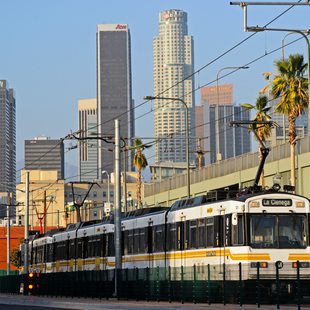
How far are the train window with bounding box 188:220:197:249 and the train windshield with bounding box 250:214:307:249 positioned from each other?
12.4ft

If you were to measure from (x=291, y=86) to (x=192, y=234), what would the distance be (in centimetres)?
2268

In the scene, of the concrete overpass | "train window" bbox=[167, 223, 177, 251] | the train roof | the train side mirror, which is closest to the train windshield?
the train side mirror

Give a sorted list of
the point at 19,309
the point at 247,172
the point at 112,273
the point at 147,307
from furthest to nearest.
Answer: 1. the point at 247,172
2. the point at 112,273
3. the point at 19,309
4. the point at 147,307

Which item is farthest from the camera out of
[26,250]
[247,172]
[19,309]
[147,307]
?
[247,172]

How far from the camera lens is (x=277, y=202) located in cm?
4059

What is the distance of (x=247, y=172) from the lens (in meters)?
81.1

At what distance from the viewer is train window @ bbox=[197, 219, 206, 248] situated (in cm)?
4256

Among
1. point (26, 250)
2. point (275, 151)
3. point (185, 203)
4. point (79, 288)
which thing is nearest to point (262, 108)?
point (275, 151)

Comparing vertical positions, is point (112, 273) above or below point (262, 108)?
below

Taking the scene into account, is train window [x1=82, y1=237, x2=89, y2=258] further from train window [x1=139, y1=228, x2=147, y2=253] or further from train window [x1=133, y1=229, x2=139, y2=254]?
train window [x1=139, y1=228, x2=147, y2=253]

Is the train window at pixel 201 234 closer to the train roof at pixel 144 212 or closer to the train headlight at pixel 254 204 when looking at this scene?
the train headlight at pixel 254 204

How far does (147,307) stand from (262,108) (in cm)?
3830

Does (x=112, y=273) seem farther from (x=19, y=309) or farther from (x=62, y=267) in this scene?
(x=62, y=267)

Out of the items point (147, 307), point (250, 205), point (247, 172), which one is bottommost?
point (147, 307)
